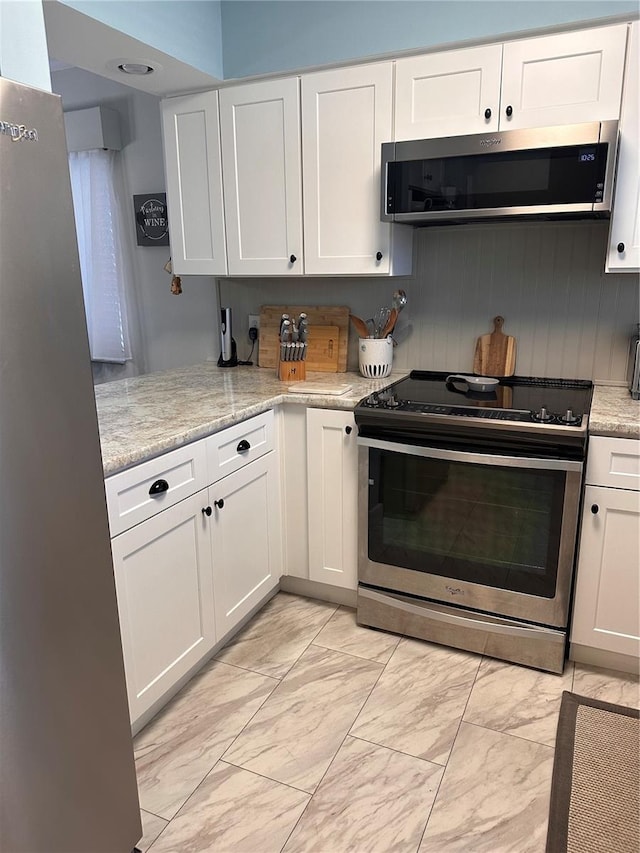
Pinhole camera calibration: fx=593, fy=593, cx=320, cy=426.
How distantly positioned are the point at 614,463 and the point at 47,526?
1695 millimetres

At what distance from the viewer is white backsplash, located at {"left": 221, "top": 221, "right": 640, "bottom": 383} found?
238cm

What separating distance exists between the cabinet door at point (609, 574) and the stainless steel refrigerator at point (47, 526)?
1546 millimetres

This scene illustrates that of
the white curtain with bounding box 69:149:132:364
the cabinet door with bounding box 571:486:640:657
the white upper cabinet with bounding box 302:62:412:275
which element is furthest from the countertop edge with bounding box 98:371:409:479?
the white curtain with bounding box 69:149:132:364

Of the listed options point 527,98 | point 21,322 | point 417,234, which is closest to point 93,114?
point 417,234

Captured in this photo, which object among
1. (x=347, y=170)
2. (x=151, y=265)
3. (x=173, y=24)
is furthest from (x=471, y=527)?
(x=151, y=265)

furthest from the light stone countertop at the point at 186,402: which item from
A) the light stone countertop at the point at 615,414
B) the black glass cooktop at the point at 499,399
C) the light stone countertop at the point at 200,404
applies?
the light stone countertop at the point at 615,414

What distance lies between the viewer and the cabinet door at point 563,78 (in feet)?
6.37

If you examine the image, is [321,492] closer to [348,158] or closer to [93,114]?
[348,158]

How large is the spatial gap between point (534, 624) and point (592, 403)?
2.71 feet

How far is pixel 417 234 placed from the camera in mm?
2639

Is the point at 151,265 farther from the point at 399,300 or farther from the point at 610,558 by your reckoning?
the point at 610,558

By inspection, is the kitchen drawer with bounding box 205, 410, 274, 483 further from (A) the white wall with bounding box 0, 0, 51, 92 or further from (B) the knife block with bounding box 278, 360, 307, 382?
(A) the white wall with bounding box 0, 0, 51, 92

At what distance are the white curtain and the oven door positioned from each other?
1932 mm

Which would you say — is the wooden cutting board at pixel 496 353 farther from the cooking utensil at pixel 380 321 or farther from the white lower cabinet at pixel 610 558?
the white lower cabinet at pixel 610 558
